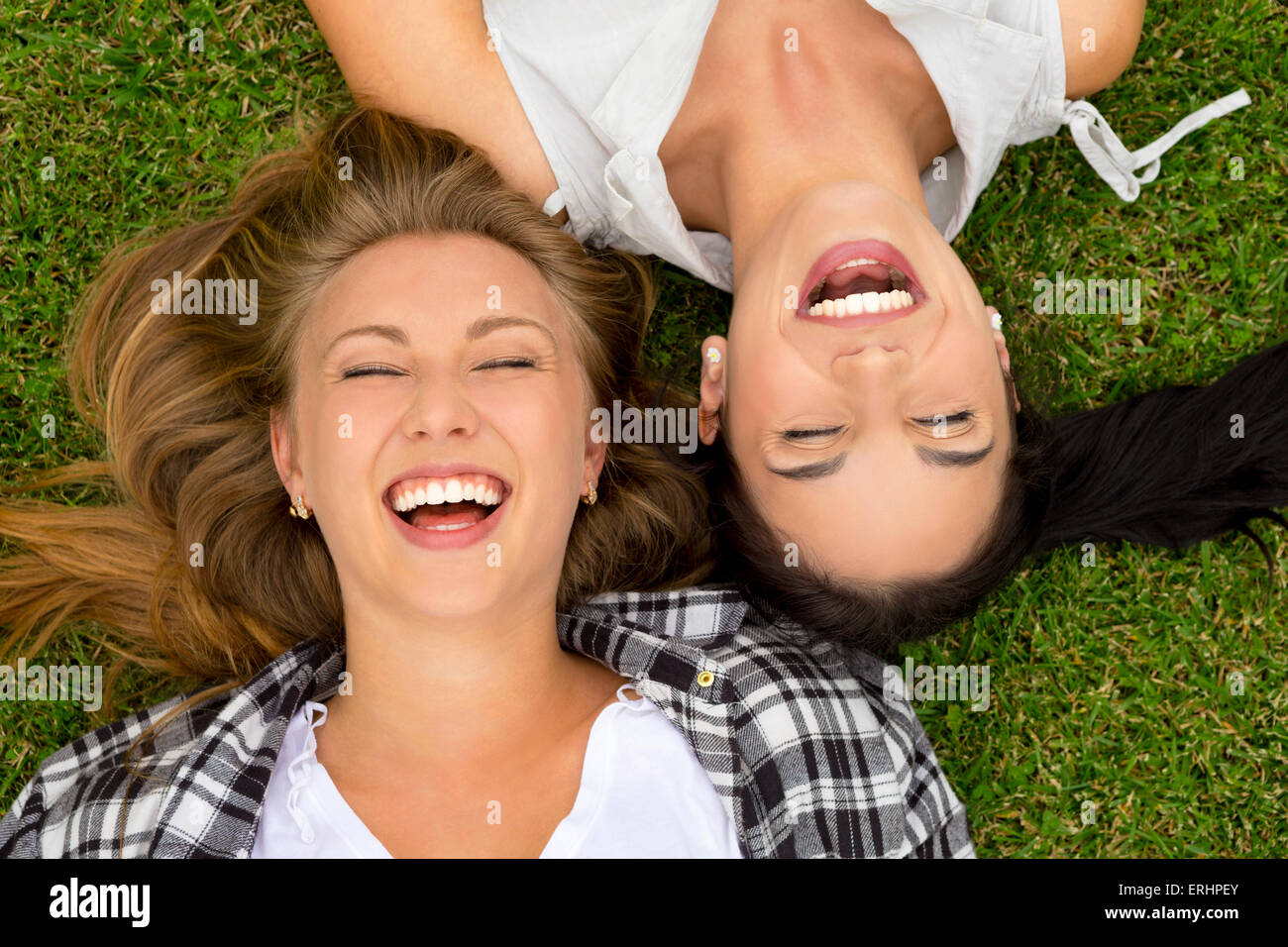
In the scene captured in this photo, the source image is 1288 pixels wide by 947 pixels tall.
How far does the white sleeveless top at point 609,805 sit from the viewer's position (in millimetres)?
2617

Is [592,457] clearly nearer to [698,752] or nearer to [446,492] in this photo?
[446,492]

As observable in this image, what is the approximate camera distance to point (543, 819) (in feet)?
8.71

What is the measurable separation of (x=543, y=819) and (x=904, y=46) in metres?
2.30

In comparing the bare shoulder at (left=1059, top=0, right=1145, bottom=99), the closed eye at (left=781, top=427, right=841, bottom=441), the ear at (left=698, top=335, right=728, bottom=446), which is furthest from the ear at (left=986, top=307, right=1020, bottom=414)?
the bare shoulder at (left=1059, top=0, right=1145, bottom=99)

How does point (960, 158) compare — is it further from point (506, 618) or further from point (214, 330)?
Result: point (214, 330)

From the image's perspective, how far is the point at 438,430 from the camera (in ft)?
7.91

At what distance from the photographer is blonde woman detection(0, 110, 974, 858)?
251cm

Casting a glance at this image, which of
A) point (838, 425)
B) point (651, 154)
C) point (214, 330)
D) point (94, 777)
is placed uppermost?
point (651, 154)

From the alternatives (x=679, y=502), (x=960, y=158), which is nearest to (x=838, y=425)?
(x=679, y=502)

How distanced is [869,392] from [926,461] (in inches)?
9.2

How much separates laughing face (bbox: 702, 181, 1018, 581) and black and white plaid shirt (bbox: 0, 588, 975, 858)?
0.46m

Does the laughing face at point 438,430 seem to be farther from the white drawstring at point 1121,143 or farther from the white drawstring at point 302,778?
the white drawstring at point 1121,143
